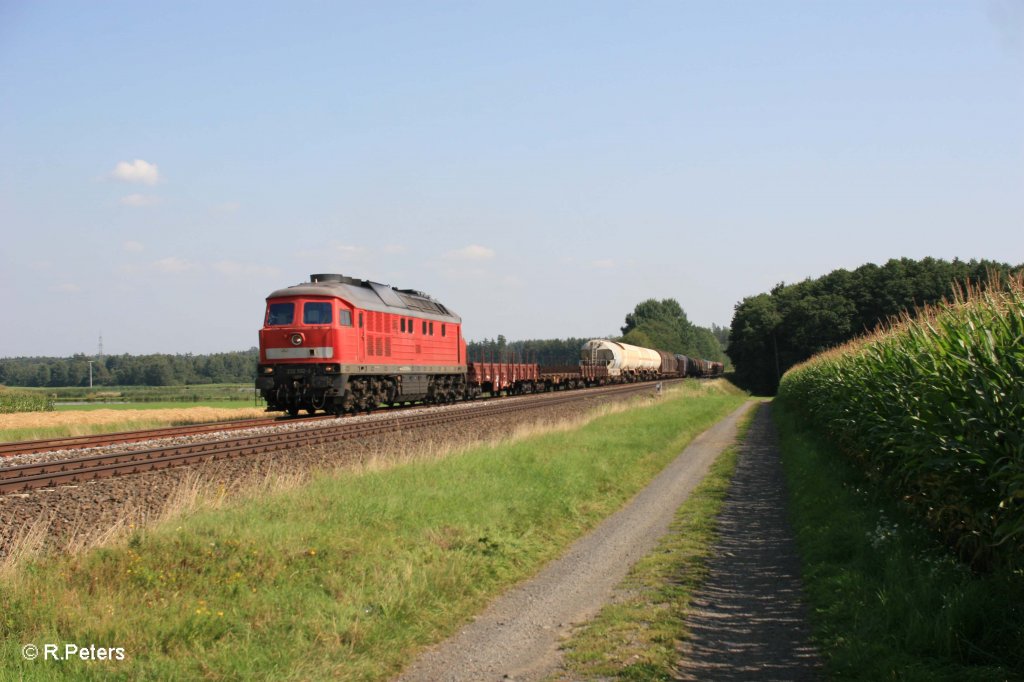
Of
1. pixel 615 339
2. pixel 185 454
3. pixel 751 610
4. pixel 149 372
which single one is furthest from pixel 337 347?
pixel 149 372

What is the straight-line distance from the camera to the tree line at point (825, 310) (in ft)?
287

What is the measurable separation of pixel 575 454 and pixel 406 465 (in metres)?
4.69

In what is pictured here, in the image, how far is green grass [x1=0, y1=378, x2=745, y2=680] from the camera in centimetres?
670

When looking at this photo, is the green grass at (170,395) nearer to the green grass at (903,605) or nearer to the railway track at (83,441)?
the railway track at (83,441)

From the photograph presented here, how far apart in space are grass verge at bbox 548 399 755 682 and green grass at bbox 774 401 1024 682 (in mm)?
1380

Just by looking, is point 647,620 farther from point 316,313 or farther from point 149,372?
point 149,372

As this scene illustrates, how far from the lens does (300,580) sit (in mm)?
8531

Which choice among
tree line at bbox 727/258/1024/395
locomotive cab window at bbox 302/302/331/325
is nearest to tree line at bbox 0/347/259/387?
tree line at bbox 727/258/1024/395

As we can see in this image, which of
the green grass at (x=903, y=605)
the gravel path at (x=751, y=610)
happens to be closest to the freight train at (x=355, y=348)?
the gravel path at (x=751, y=610)

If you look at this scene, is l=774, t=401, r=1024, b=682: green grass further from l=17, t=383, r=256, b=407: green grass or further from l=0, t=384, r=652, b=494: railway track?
l=17, t=383, r=256, b=407: green grass

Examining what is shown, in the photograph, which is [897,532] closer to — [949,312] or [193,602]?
[949,312]

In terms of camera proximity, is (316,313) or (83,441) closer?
(83,441)

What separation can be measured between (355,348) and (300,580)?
19.2m

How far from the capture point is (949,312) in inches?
408
